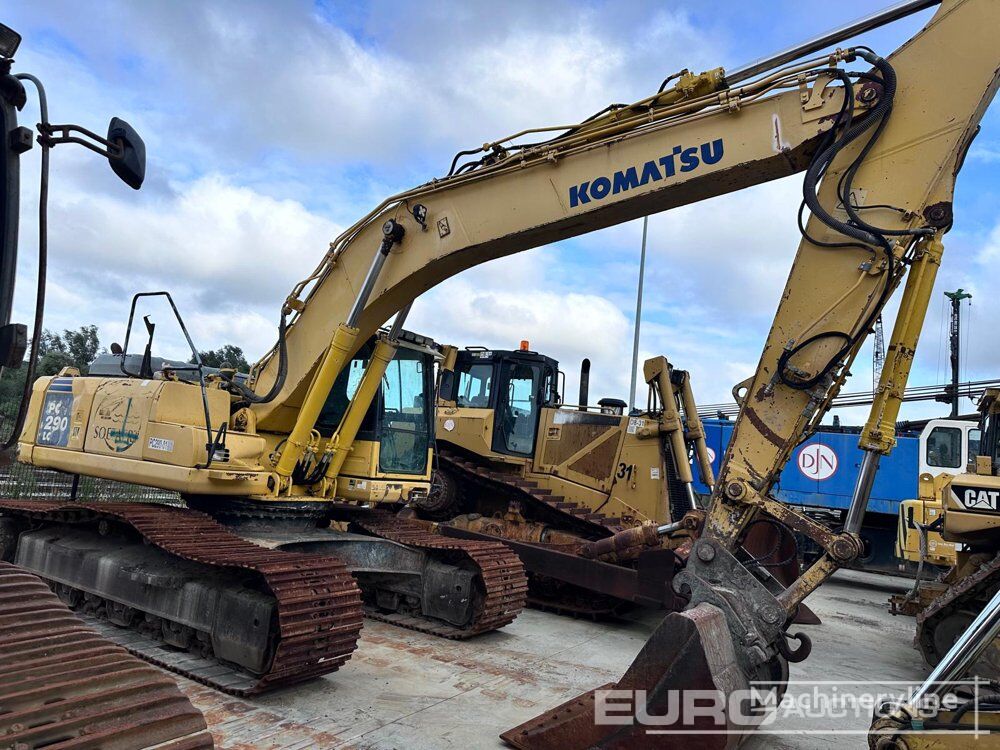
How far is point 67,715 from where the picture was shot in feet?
6.72

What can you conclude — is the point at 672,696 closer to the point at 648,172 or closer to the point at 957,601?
the point at 648,172

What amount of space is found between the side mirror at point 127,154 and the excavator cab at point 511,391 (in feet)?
24.7

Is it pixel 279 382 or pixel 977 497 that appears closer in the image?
pixel 977 497

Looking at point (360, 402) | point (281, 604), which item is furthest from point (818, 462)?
point (281, 604)

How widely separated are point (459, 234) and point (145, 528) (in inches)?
126

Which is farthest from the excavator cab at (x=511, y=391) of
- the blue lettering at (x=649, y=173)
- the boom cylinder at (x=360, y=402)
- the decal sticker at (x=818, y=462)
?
the decal sticker at (x=818, y=462)

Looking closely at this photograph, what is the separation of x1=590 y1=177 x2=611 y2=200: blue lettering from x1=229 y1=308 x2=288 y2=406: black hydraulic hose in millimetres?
2993

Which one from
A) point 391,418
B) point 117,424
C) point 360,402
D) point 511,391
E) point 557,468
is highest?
point 511,391

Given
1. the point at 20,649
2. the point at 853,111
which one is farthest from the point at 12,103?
the point at 853,111

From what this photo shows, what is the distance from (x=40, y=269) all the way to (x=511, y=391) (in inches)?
303

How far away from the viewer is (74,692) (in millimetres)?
2141

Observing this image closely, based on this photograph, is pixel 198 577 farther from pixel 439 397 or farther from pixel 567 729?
pixel 439 397

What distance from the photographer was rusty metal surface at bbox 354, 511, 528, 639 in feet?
20.5

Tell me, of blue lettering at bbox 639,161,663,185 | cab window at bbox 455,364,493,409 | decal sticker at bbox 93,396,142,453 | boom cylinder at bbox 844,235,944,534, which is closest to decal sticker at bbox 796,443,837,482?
cab window at bbox 455,364,493,409
